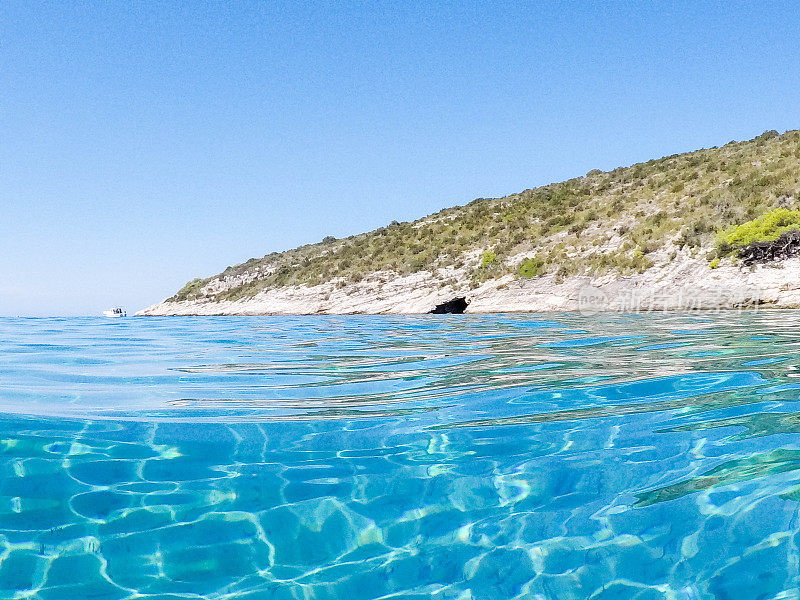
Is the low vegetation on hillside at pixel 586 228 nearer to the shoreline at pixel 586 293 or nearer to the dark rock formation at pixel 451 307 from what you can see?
the shoreline at pixel 586 293

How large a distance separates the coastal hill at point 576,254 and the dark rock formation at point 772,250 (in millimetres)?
350

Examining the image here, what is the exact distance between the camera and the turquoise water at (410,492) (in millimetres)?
2465

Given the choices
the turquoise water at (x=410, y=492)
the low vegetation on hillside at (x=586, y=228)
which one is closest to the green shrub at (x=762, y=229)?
the low vegetation on hillside at (x=586, y=228)

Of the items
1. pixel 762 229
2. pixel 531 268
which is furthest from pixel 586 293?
pixel 762 229

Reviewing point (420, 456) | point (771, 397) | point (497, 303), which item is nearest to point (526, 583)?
point (420, 456)

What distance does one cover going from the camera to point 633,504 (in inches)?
111

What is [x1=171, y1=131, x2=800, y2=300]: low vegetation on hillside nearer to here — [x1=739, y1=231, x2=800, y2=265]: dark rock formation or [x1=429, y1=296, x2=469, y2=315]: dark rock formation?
[x1=739, y1=231, x2=800, y2=265]: dark rock formation

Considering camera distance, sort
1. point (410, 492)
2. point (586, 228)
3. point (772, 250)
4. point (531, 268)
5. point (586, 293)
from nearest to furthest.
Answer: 1. point (410, 492)
2. point (772, 250)
3. point (586, 293)
4. point (531, 268)
5. point (586, 228)

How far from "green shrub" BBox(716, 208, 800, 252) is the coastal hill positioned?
0.05m

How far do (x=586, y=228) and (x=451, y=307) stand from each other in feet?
28.8

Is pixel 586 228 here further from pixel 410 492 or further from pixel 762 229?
pixel 410 492

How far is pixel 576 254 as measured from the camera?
25047mm

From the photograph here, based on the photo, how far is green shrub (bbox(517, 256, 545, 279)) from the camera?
2445 centimetres

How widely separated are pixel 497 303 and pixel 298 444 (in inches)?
730
